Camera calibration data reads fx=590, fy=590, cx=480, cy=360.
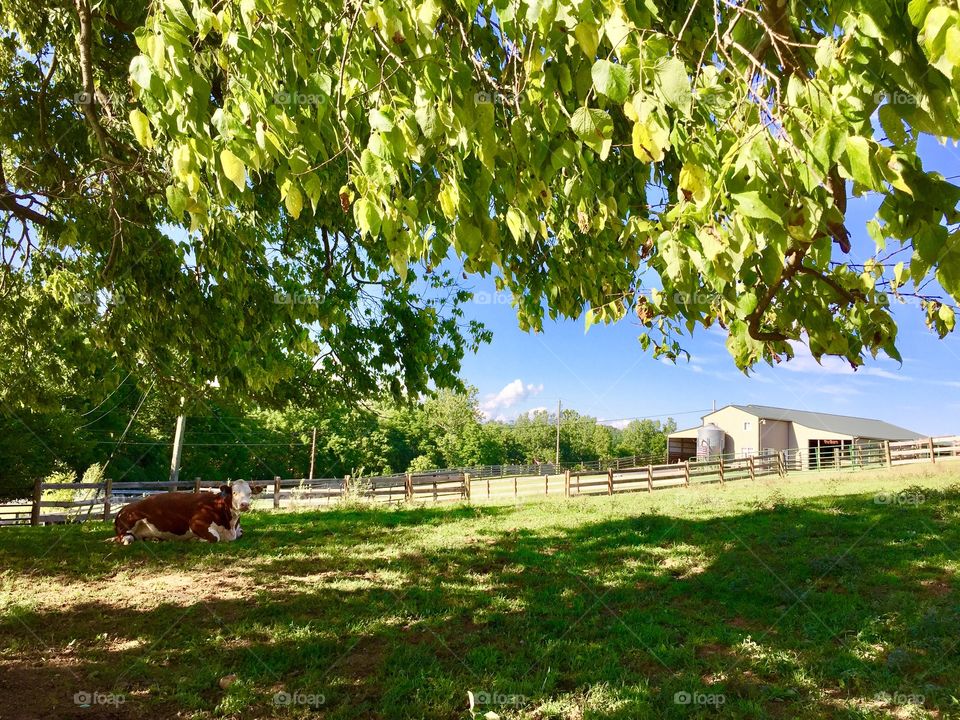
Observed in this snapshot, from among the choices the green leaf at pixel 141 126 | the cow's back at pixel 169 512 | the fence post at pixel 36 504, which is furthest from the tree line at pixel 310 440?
the green leaf at pixel 141 126

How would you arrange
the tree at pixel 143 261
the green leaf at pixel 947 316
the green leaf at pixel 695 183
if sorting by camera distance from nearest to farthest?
1. the green leaf at pixel 695 183
2. the green leaf at pixel 947 316
3. the tree at pixel 143 261

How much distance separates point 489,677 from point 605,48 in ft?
16.5

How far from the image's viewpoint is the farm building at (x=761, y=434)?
105ft

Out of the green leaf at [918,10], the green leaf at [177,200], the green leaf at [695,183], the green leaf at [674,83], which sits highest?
the green leaf at [177,200]

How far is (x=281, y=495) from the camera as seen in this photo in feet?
79.0

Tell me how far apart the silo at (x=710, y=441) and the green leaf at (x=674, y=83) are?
3234 centimetres

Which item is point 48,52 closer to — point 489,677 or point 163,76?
point 163,76

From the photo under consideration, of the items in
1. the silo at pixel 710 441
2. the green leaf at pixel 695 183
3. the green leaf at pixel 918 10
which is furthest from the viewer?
the silo at pixel 710 441

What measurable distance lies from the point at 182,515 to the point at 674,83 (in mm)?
12425

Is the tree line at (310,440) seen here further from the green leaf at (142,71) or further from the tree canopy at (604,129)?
the green leaf at (142,71)

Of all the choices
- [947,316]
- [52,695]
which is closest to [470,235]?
[947,316]

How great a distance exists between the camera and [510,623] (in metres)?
6.68

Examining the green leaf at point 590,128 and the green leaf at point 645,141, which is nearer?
the green leaf at point 645,141

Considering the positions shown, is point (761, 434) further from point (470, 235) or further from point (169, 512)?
point (470, 235)
